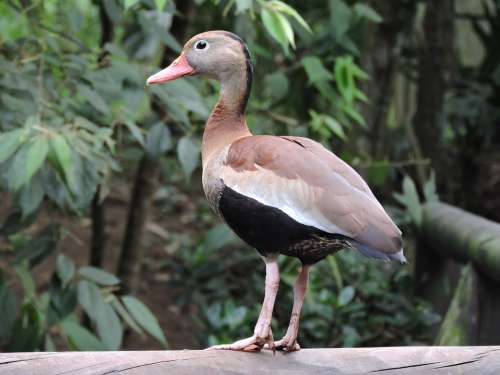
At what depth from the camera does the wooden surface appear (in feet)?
5.69

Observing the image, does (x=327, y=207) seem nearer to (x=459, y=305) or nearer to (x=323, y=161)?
(x=323, y=161)

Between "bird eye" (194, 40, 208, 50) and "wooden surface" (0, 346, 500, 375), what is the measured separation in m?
0.67

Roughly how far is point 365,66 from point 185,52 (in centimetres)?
232

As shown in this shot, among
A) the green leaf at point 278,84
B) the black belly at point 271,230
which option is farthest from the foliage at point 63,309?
the black belly at point 271,230

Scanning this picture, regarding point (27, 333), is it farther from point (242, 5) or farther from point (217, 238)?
point (242, 5)

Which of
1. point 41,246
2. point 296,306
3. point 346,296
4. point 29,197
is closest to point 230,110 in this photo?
point 296,306

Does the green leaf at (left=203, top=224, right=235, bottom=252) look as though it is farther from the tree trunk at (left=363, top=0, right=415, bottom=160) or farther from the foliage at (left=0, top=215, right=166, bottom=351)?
the tree trunk at (left=363, top=0, right=415, bottom=160)

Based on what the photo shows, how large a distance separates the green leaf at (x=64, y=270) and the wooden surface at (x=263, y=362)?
1.15 m

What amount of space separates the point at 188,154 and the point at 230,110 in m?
0.91

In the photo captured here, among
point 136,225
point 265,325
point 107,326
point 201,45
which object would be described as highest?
point 201,45

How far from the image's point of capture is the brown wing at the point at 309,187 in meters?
1.73

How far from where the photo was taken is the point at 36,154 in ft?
7.50

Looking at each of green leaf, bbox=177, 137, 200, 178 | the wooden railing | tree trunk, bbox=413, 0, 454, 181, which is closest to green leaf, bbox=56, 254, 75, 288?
green leaf, bbox=177, 137, 200, 178

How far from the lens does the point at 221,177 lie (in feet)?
6.25
